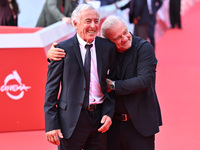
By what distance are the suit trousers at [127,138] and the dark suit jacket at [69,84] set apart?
24 centimetres

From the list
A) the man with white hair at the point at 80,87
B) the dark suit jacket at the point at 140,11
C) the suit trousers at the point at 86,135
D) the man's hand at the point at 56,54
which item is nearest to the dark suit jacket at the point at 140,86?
the man with white hair at the point at 80,87

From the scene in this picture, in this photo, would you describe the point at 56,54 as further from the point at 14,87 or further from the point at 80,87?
the point at 14,87

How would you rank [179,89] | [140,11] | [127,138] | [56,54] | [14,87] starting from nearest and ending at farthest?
[56,54]
[127,138]
[14,87]
[179,89]
[140,11]

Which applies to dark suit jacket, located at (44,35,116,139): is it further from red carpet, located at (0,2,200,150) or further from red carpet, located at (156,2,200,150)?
red carpet, located at (156,2,200,150)

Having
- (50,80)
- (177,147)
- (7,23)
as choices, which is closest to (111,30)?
(50,80)

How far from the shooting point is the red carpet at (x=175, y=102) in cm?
409

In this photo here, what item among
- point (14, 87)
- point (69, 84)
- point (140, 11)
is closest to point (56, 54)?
point (69, 84)

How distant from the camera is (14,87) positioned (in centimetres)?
426

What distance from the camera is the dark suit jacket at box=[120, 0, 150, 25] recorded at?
725 cm

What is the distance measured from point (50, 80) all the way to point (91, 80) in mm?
266

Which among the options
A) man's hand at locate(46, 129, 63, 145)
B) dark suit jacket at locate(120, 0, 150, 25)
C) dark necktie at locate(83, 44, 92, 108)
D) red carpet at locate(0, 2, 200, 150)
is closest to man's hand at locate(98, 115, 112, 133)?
dark necktie at locate(83, 44, 92, 108)

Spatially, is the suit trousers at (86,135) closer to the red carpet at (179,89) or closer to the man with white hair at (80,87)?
the man with white hair at (80,87)

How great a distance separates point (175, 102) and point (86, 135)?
11.2 ft

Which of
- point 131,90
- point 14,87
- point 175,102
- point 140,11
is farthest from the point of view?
point 140,11
